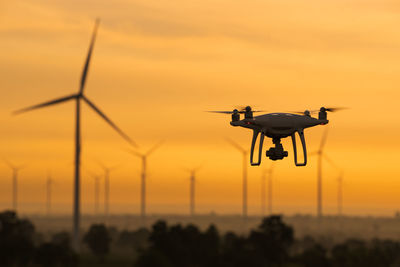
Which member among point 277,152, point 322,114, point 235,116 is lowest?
point 277,152

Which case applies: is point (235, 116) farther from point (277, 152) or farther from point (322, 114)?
point (322, 114)

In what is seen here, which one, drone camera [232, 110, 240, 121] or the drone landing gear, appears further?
drone camera [232, 110, 240, 121]

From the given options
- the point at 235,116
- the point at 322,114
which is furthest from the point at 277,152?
the point at 322,114

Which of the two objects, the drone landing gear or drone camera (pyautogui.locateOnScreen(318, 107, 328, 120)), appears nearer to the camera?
the drone landing gear

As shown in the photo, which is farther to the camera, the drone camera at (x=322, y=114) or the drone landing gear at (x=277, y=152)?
the drone camera at (x=322, y=114)

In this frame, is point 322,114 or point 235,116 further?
point 322,114

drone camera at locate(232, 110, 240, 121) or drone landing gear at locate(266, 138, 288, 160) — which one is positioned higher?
drone camera at locate(232, 110, 240, 121)

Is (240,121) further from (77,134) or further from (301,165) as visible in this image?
(77,134)

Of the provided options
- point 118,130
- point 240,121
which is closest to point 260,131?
point 240,121

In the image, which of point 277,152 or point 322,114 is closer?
point 277,152

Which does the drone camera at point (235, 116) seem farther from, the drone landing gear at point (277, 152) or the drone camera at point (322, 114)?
the drone camera at point (322, 114)

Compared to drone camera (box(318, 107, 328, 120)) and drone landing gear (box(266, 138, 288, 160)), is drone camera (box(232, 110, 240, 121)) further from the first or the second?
drone camera (box(318, 107, 328, 120))

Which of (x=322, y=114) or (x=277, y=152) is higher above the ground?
(x=322, y=114)
